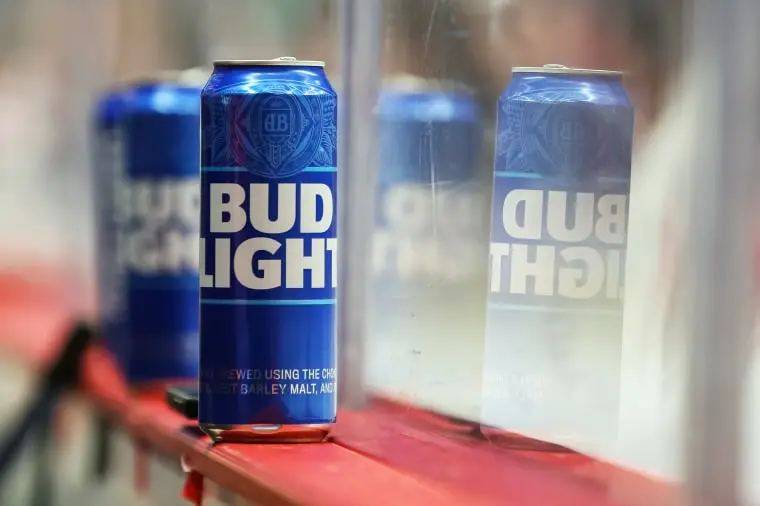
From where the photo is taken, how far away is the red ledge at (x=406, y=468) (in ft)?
2.03

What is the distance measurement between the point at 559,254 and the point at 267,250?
203 millimetres

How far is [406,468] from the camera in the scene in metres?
0.72

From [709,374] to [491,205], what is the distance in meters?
0.24

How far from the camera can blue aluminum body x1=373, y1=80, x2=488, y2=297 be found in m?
0.77

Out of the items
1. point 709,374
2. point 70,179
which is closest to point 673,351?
point 709,374

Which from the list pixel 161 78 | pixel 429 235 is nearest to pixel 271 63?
pixel 429 235

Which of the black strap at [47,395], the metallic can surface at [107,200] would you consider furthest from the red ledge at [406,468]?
the black strap at [47,395]

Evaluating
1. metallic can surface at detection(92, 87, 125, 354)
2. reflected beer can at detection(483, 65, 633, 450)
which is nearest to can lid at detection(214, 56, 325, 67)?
reflected beer can at detection(483, 65, 633, 450)

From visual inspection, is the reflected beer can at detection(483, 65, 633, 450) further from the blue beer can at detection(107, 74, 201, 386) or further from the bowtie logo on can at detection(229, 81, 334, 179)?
the blue beer can at detection(107, 74, 201, 386)

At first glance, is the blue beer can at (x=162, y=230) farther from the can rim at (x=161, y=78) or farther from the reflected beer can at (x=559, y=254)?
the reflected beer can at (x=559, y=254)

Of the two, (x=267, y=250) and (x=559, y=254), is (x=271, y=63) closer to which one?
(x=267, y=250)

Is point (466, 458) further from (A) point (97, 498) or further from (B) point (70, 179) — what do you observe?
(B) point (70, 179)

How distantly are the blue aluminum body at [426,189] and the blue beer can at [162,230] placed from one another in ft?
0.79

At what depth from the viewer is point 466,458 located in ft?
2.32
